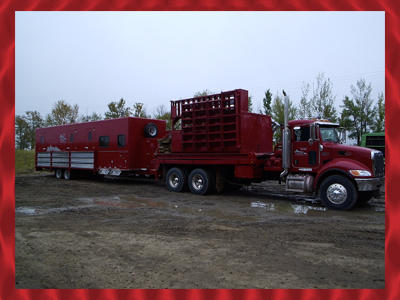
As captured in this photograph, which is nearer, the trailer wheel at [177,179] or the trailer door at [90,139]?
the trailer wheel at [177,179]

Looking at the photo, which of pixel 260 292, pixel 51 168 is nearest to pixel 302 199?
pixel 260 292

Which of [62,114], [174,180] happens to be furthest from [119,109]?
[174,180]

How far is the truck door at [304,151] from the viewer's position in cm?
1042

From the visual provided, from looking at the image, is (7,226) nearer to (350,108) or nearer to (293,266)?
(293,266)

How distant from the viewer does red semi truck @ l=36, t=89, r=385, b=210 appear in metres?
9.64

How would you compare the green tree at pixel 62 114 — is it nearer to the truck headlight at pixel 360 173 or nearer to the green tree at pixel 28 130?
the green tree at pixel 28 130

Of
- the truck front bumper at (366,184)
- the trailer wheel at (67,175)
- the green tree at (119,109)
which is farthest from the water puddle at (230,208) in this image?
the green tree at (119,109)

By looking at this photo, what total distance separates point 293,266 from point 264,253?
69 cm

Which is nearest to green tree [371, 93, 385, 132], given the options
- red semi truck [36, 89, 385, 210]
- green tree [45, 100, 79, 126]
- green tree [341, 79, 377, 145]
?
green tree [341, 79, 377, 145]

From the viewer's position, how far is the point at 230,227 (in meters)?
7.31

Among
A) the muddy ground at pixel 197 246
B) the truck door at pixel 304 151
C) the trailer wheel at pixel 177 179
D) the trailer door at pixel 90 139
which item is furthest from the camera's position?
the trailer door at pixel 90 139

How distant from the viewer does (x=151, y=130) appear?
686 inches

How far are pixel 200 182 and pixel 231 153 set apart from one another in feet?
6.65

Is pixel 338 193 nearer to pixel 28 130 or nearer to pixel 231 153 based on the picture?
pixel 231 153
